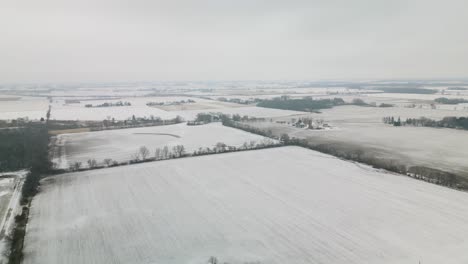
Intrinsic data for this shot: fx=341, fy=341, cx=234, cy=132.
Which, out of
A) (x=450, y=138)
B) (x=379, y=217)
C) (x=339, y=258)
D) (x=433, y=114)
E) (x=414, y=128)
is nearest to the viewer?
(x=339, y=258)

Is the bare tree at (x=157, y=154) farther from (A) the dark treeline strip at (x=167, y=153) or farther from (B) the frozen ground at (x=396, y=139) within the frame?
(B) the frozen ground at (x=396, y=139)

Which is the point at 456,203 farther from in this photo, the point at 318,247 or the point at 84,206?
the point at 84,206

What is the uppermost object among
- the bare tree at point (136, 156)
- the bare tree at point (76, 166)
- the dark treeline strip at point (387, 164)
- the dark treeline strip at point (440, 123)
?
the bare tree at point (76, 166)

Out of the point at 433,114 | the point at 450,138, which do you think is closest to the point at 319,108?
the point at 433,114

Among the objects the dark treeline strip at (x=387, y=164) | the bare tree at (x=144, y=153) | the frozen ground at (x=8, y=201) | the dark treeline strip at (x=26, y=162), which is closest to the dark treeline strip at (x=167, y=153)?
the bare tree at (x=144, y=153)

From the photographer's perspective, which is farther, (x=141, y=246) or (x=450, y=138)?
(x=450, y=138)

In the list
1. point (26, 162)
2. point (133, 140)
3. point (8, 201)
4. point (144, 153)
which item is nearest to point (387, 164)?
point (144, 153)

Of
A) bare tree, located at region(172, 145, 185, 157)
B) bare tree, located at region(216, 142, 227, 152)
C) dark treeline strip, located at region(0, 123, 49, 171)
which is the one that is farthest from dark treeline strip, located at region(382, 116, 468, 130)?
dark treeline strip, located at region(0, 123, 49, 171)
